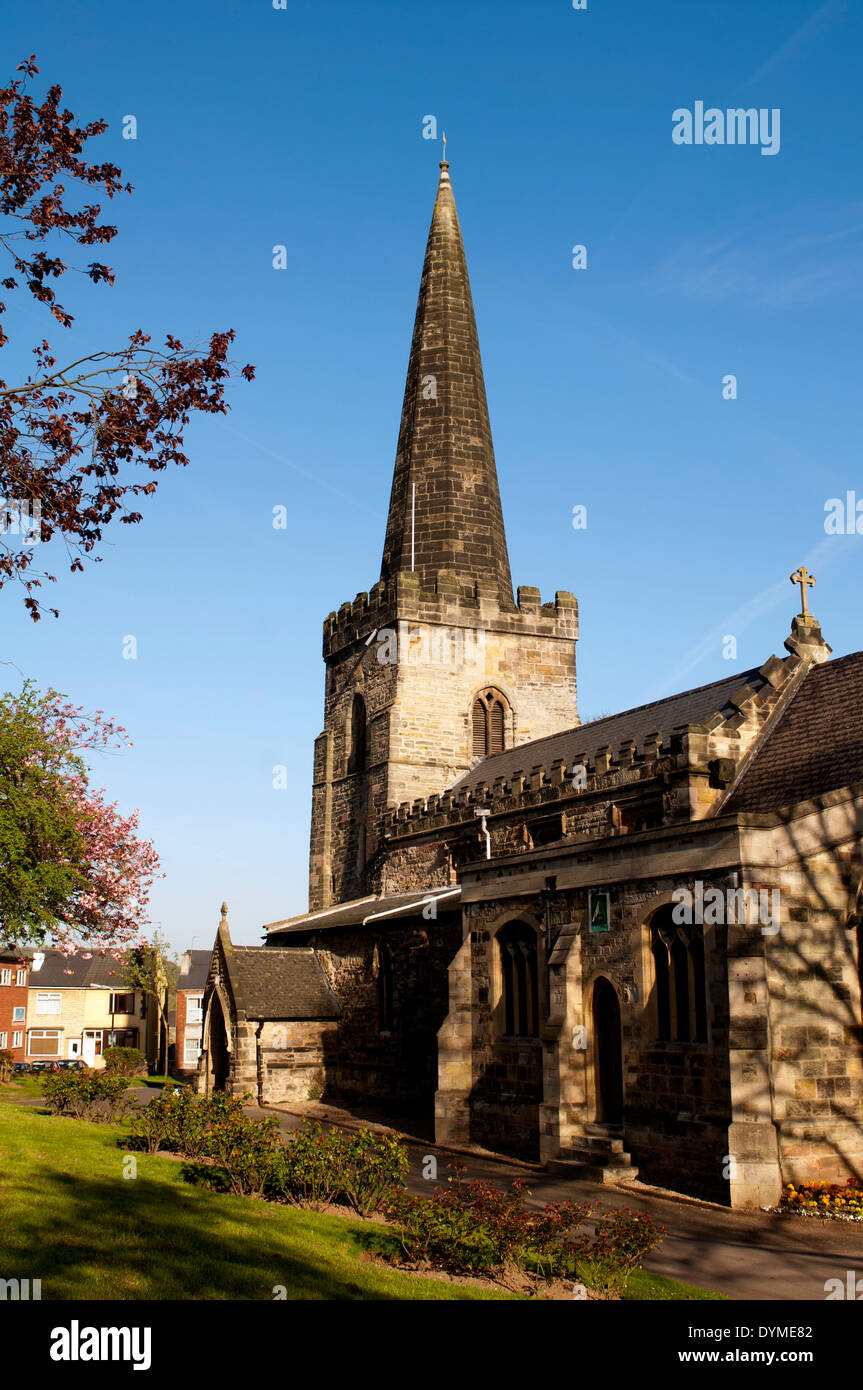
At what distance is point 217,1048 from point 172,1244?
2532cm

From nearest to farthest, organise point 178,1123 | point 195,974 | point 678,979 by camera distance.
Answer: point 678,979 < point 178,1123 < point 195,974

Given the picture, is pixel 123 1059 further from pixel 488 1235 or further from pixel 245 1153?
pixel 488 1235

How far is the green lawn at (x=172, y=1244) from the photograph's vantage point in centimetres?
1044

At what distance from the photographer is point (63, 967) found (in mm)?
83625

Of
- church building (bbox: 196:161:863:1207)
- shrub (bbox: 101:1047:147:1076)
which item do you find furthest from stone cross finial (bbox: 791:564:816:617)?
shrub (bbox: 101:1047:147:1076)

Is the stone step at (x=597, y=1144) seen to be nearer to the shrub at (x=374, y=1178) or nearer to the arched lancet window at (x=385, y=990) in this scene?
the shrub at (x=374, y=1178)

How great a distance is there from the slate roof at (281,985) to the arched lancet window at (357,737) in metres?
8.85

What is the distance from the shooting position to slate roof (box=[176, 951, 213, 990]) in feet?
238

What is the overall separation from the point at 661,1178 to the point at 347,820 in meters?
26.3

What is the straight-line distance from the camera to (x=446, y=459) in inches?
1743

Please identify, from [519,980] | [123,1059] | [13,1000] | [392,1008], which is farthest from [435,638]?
[13,1000]

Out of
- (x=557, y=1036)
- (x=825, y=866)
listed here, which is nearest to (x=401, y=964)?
(x=557, y=1036)
